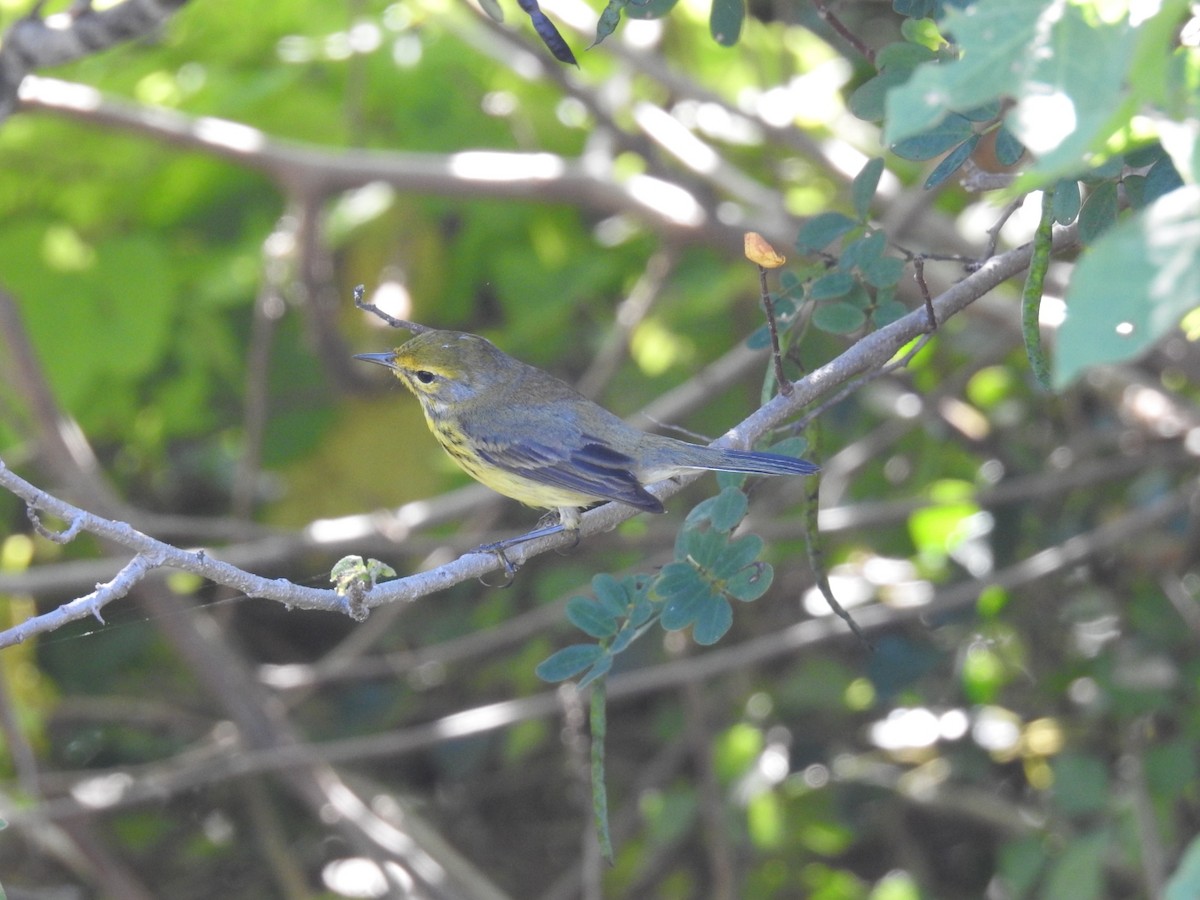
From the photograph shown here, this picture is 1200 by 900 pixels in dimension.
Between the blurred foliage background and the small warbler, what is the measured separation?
672 millimetres

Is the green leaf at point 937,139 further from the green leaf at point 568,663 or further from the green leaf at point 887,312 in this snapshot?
the green leaf at point 568,663

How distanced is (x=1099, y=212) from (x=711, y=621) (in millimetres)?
1050

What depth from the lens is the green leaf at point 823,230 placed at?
291 cm

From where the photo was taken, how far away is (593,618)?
8.29 feet

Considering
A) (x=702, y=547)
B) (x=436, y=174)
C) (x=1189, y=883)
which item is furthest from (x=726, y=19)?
(x=436, y=174)

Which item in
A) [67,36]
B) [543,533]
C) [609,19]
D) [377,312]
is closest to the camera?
[609,19]

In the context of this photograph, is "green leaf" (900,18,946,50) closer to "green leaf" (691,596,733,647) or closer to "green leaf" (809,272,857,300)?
"green leaf" (809,272,857,300)

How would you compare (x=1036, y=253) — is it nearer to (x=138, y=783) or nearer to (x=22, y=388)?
(x=22, y=388)

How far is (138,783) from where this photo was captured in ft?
17.0

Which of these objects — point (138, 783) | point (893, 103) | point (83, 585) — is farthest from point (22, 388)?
point (893, 103)

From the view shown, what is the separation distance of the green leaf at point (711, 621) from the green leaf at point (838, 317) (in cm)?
76

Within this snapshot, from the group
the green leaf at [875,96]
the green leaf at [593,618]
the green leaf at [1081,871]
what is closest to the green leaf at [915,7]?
the green leaf at [875,96]

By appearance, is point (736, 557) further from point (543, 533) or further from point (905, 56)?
point (905, 56)

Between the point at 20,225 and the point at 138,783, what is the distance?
7.39 ft
